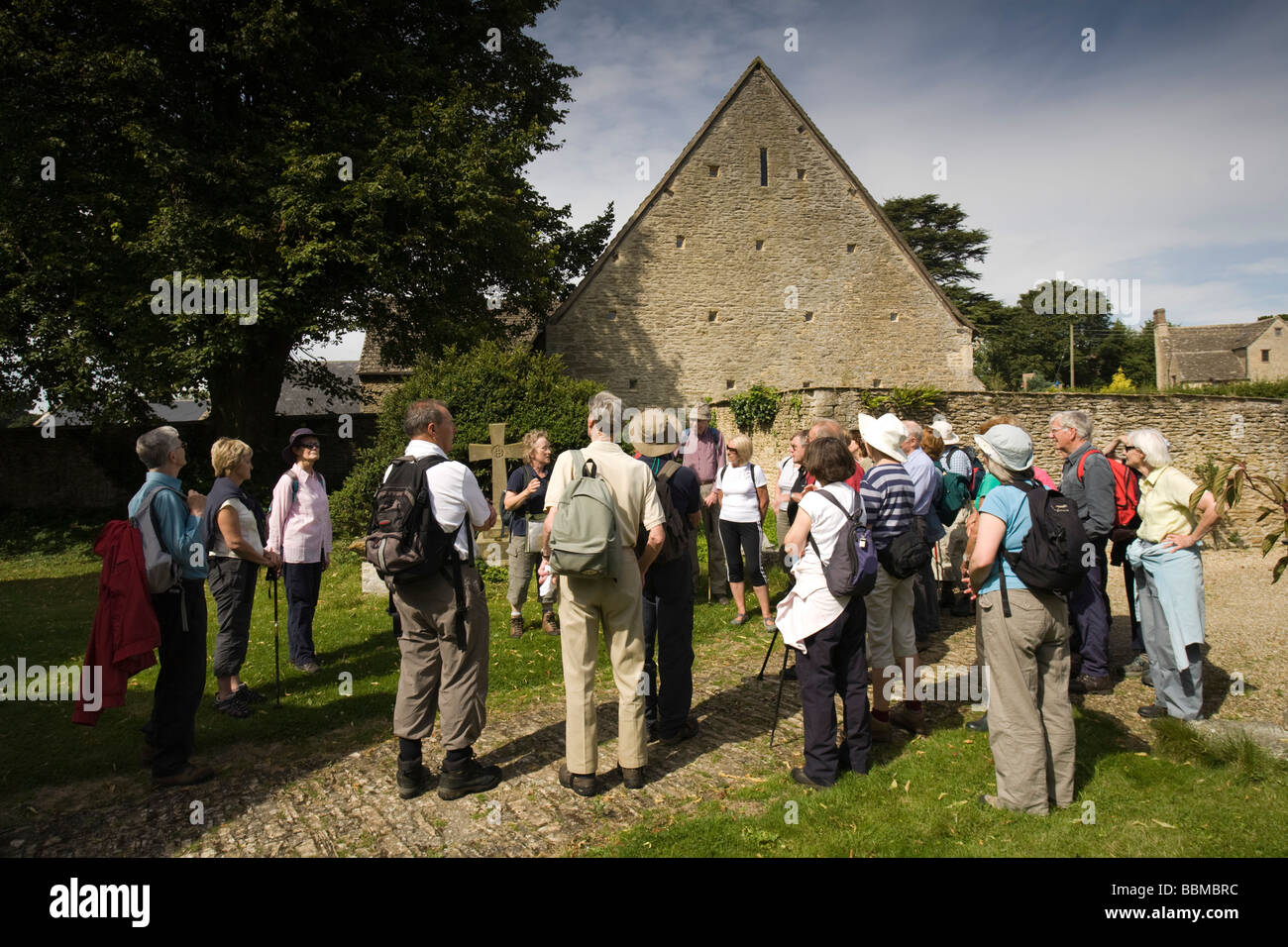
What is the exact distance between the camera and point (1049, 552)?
3639mm

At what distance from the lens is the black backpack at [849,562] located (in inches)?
160

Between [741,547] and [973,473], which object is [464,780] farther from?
[973,473]

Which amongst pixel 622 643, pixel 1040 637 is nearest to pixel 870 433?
pixel 1040 637

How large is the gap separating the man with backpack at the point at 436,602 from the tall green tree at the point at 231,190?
11887mm

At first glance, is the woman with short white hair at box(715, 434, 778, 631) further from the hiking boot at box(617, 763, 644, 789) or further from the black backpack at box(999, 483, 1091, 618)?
the black backpack at box(999, 483, 1091, 618)

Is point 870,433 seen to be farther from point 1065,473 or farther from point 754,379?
point 754,379

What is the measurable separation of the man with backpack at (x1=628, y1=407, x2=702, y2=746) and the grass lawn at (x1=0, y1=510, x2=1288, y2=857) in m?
0.67

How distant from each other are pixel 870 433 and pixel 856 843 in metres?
2.45

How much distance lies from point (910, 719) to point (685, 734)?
1526 millimetres

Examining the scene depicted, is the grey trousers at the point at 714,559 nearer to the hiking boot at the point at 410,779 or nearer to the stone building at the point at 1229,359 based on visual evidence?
the hiking boot at the point at 410,779

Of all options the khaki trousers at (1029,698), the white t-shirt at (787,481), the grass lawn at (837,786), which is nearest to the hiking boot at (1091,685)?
the grass lawn at (837,786)

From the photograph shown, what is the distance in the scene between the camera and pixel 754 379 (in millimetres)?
22922

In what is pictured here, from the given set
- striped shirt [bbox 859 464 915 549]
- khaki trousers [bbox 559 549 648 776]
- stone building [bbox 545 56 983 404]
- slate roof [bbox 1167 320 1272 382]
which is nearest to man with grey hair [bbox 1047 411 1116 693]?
striped shirt [bbox 859 464 915 549]

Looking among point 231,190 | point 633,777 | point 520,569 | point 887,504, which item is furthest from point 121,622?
point 231,190
